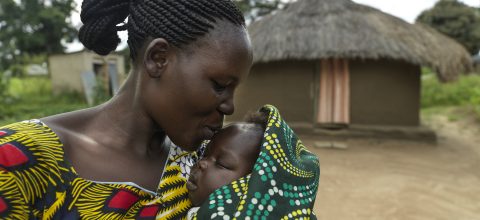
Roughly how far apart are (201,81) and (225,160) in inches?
15.3

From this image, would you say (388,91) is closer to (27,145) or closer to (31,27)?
(27,145)

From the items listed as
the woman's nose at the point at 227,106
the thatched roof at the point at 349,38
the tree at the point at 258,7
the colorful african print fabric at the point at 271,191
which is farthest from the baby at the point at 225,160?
the tree at the point at 258,7

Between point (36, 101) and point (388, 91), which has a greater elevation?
point (388, 91)

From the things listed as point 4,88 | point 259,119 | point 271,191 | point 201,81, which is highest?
point 201,81

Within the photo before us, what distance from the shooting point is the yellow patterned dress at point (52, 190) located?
3.10ft

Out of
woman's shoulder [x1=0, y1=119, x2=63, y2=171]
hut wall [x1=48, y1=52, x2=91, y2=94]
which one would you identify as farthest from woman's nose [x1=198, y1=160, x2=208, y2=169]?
hut wall [x1=48, y1=52, x2=91, y2=94]

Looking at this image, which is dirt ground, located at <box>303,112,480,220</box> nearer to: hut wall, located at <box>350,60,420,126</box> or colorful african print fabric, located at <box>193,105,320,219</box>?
hut wall, located at <box>350,60,420,126</box>

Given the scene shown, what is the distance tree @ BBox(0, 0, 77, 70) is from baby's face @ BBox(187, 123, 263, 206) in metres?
16.4

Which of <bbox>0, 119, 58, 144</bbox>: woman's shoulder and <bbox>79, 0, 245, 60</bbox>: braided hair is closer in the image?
<bbox>0, 119, 58, 144</bbox>: woman's shoulder

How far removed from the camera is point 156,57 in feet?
3.89

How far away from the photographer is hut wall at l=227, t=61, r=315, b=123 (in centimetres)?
902

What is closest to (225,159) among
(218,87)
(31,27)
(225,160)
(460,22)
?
(225,160)

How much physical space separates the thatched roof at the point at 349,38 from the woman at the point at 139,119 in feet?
23.7

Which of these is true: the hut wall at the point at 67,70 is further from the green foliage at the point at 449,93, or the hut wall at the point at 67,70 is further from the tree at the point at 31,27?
the green foliage at the point at 449,93
